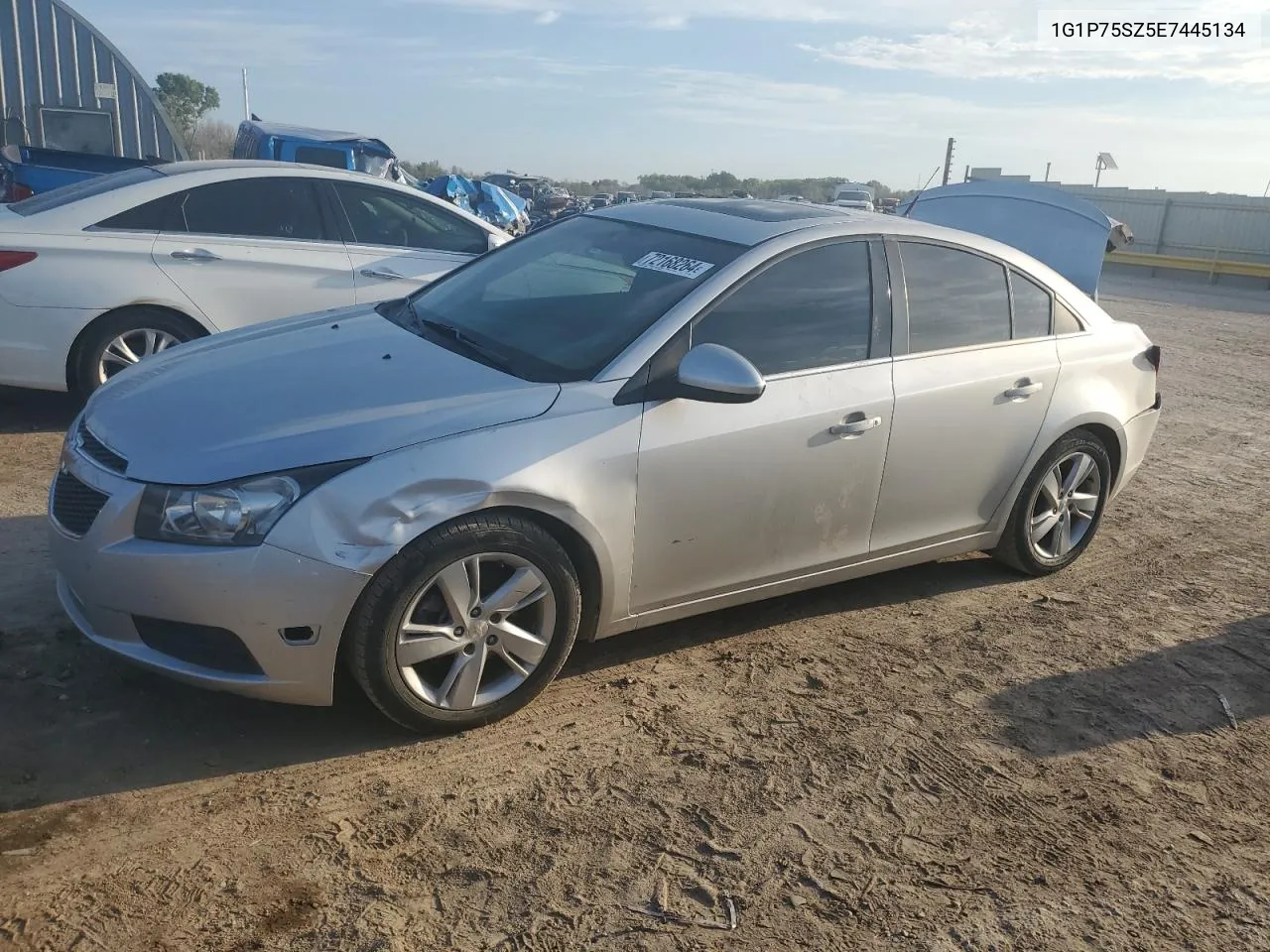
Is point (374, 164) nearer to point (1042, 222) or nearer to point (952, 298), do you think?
point (1042, 222)

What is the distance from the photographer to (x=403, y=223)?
7297 millimetres

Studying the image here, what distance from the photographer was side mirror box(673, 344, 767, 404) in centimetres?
357

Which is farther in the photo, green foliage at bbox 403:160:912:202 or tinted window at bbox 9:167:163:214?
green foliage at bbox 403:160:912:202

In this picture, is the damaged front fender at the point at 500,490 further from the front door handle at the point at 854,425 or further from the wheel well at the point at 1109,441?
the wheel well at the point at 1109,441

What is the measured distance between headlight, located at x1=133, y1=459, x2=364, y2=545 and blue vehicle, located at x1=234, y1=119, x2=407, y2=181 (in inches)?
477

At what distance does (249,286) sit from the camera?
669 centimetres

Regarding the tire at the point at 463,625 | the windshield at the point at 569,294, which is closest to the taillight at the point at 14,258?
the windshield at the point at 569,294

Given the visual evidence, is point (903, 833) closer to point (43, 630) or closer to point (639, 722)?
point (639, 722)

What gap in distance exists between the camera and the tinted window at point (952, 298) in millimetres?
4461

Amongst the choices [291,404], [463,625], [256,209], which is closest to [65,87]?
[256,209]

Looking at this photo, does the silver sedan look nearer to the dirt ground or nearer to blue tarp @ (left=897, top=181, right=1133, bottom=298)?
the dirt ground

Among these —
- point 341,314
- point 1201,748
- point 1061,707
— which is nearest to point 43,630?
point 341,314

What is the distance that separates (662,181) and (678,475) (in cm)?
7882

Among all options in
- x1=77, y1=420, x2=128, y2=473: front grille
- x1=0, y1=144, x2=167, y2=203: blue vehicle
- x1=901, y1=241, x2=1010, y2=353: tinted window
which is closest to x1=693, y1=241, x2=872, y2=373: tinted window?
x1=901, y1=241, x2=1010, y2=353: tinted window
